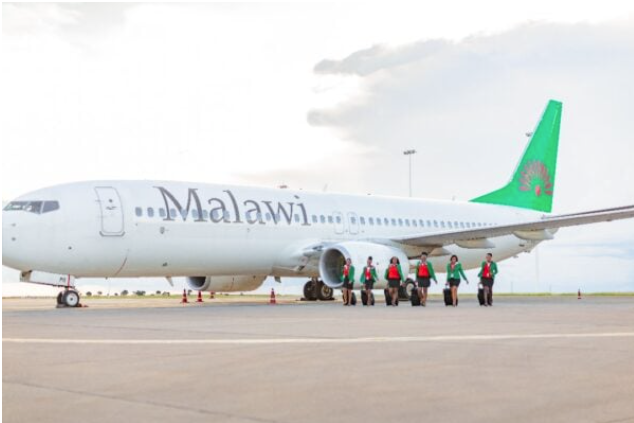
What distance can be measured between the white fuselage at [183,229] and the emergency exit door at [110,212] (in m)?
0.02

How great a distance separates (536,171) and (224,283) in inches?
620

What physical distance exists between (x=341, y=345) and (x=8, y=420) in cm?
469

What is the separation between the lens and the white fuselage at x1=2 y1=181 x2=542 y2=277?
1870 centimetres

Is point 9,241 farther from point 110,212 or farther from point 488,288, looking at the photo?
point 488,288

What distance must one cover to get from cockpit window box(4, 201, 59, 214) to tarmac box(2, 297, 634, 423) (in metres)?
7.55

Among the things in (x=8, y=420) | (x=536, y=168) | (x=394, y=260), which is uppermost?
(x=536, y=168)

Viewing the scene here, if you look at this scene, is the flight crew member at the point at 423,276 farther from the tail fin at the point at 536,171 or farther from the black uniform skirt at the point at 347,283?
the tail fin at the point at 536,171

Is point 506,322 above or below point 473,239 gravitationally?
below

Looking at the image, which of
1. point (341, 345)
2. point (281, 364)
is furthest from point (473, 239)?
point (281, 364)

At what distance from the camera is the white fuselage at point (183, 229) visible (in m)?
18.7

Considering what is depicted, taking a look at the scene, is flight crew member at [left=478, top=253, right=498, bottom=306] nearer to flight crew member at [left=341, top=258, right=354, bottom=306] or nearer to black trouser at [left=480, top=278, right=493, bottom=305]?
black trouser at [left=480, top=278, right=493, bottom=305]

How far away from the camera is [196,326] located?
12695mm

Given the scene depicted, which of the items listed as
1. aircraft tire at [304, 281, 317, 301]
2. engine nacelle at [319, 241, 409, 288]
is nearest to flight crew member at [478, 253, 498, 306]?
engine nacelle at [319, 241, 409, 288]

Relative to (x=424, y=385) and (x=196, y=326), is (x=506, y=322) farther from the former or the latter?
(x=424, y=385)
